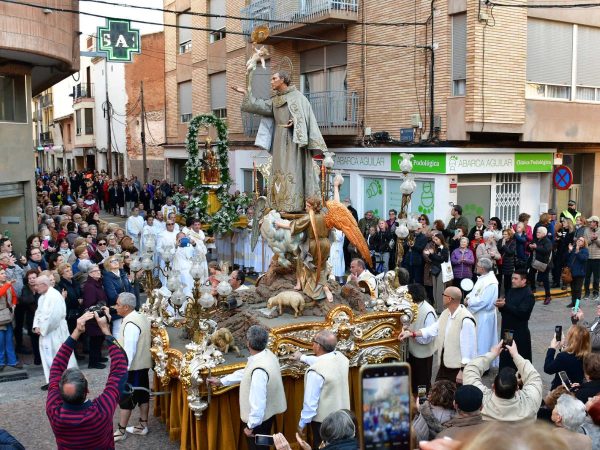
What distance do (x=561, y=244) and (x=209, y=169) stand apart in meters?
9.56

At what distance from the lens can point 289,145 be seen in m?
8.40

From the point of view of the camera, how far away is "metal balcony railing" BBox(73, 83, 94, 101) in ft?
151

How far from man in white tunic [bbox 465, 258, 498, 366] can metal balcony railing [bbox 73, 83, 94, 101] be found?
4112 cm

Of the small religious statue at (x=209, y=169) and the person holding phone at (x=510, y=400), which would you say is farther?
the small religious statue at (x=209, y=169)

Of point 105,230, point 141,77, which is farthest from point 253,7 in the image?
point 141,77

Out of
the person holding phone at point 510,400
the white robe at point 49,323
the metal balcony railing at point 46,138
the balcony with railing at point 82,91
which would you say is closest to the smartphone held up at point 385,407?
the person holding phone at point 510,400

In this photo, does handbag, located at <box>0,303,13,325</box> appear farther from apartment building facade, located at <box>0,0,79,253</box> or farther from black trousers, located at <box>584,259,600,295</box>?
black trousers, located at <box>584,259,600,295</box>

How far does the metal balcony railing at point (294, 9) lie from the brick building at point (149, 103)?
12.6m

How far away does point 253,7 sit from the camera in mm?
23359

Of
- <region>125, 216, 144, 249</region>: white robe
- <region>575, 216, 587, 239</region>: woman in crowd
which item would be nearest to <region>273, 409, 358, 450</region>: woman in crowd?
<region>575, 216, 587, 239</region>: woman in crowd

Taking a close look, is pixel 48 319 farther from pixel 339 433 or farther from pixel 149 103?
pixel 149 103

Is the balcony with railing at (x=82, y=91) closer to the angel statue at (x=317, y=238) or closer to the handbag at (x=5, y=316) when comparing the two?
the handbag at (x=5, y=316)

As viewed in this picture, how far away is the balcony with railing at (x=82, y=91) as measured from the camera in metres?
46.0

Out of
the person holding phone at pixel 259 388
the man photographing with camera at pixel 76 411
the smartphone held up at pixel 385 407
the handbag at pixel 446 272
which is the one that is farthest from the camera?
the handbag at pixel 446 272
